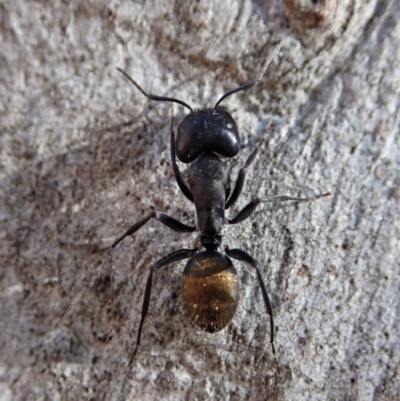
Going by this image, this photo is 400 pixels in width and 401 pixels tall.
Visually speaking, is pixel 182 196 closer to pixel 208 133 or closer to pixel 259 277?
pixel 208 133

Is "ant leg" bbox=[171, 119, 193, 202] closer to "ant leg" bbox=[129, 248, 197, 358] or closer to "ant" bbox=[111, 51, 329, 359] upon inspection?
"ant" bbox=[111, 51, 329, 359]

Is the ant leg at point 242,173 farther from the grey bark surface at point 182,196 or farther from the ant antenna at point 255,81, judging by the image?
the ant antenna at point 255,81

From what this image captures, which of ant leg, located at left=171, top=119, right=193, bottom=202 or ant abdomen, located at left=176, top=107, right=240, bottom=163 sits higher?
ant abdomen, located at left=176, top=107, right=240, bottom=163

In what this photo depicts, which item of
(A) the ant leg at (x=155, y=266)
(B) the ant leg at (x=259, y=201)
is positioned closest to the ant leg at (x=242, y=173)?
(B) the ant leg at (x=259, y=201)

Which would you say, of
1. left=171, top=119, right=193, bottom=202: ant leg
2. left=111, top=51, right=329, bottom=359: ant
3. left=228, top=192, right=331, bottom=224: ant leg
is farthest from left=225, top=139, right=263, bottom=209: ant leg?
left=171, top=119, right=193, bottom=202: ant leg

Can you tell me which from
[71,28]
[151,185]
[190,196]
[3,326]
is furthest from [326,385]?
[71,28]
